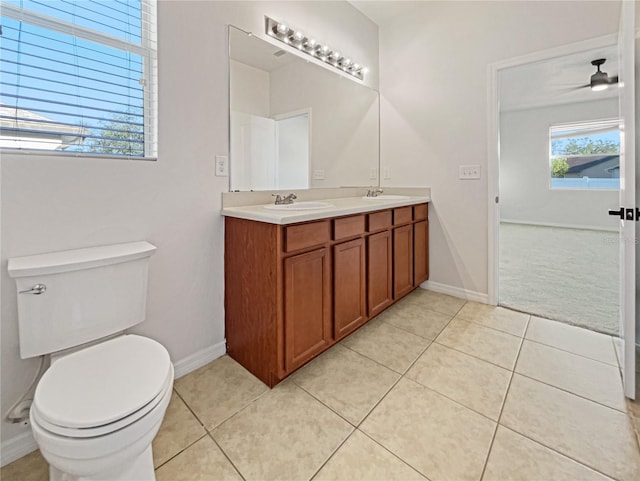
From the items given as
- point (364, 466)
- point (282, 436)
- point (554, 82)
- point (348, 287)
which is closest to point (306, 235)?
point (348, 287)

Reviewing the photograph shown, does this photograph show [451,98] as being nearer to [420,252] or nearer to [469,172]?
[469,172]

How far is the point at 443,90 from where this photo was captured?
2.70 meters

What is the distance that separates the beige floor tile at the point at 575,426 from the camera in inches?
45.1

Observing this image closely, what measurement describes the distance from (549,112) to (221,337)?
7667 millimetres

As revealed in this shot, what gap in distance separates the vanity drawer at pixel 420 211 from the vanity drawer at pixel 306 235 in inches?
48.5

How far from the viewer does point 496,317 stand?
2.38m

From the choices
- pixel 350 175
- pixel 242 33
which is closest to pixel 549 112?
pixel 350 175

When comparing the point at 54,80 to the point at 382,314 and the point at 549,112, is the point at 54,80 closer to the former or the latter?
the point at 382,314

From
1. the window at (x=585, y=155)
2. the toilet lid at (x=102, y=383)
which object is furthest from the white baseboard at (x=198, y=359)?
the window at (x=585, y=155)

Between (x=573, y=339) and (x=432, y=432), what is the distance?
1.43m

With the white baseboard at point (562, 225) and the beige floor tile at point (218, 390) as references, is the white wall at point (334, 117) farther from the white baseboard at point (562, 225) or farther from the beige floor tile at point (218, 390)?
the white baseboard at point (562, 225)

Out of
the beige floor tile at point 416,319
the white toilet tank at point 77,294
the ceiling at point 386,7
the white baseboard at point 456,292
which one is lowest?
the beige floor tile at point 416,319

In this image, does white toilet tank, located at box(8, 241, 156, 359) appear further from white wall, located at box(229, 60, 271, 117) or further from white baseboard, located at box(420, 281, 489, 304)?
white baseboard, located at box(420, 281, 489, 304)

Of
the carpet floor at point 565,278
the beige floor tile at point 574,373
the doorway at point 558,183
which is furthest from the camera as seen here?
the doorway at point 558,183
